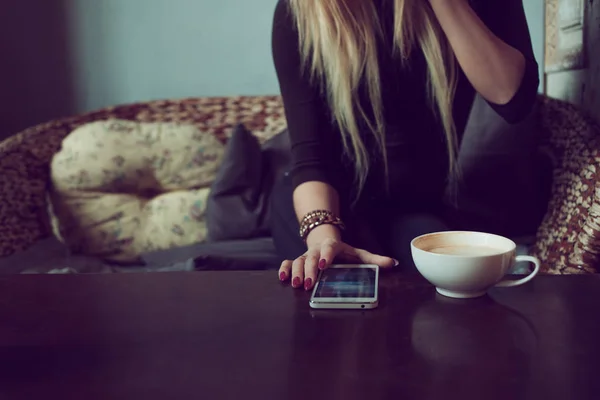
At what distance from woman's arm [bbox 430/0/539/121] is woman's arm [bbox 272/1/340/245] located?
287mm

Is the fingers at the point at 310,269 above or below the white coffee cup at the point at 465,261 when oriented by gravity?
below

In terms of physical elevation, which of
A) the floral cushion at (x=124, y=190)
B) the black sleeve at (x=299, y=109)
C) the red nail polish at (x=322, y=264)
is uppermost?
the black sleeve at (x=299, y=109)

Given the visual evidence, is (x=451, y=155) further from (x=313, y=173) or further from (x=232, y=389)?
(x=232, y=389)

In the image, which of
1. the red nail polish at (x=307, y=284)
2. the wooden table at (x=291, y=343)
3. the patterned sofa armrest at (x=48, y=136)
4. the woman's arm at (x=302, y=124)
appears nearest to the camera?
the wooden table at (x=291, y=343)

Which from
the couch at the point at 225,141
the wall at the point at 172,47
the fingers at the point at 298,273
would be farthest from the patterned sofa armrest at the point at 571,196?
the wall at the point at 172,47

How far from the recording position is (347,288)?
2.31 feet

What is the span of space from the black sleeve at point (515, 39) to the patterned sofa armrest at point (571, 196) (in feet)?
0.58

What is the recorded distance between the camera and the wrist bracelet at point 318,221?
3.40 ft

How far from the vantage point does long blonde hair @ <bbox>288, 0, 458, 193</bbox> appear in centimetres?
112

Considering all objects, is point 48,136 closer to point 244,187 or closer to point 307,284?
point 244,187

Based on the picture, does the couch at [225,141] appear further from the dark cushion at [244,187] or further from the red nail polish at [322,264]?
the red nail polish at [322,264]

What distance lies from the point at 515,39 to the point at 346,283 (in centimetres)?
68

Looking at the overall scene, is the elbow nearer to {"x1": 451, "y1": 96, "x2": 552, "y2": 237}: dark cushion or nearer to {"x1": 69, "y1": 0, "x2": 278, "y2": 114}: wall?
{"x1": 451, "y1": 96, "x2": 552, "y2": 237}: dark cushion

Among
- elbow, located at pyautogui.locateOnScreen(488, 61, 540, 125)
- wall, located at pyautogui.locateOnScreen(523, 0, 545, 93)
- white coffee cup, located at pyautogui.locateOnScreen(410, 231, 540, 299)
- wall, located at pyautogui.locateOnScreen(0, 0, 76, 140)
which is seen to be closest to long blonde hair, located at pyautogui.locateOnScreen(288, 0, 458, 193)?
elbow, located at pyautogui.locateOnScreen(488, 61, 540, 125)
